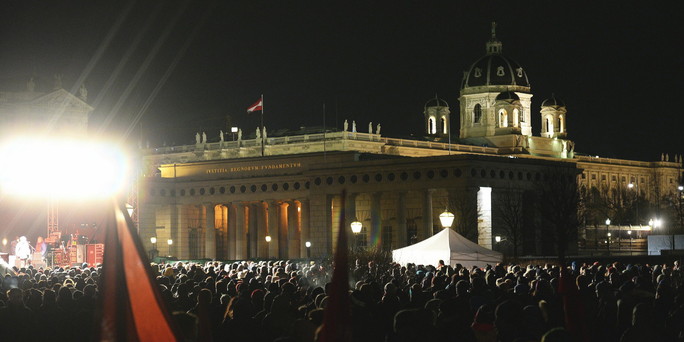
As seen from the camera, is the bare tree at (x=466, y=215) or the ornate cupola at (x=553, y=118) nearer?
the bare tree at (x=466, y=215)

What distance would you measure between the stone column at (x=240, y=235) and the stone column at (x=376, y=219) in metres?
14.3

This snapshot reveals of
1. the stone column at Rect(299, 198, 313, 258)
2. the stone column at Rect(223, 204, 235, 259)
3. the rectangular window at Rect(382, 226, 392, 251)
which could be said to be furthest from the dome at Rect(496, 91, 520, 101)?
the stone column at Rect(299, 198, 313, 258)

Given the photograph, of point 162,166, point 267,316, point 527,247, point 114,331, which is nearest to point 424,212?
point 527,247

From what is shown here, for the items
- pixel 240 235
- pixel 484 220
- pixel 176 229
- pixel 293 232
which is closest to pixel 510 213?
pixel 484 220

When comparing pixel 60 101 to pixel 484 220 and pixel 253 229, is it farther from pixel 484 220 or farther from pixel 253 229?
pixel 484 220

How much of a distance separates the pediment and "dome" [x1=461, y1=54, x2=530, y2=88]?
171ft

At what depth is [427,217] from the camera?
297 feet

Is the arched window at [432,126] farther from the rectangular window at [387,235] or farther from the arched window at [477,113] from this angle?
the rectangular window at [387,235]

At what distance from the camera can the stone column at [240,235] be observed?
107250 mm

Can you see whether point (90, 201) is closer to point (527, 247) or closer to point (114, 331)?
point (527, 247)

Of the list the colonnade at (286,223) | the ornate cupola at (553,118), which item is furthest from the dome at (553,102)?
the colonnade at (286,223)

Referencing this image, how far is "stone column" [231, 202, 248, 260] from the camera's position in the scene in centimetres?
10725

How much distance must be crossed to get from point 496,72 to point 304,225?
155ft

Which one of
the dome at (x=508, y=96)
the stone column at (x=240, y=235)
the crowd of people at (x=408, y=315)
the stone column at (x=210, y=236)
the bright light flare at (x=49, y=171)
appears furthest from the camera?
the dome at (x=508, y=96)
